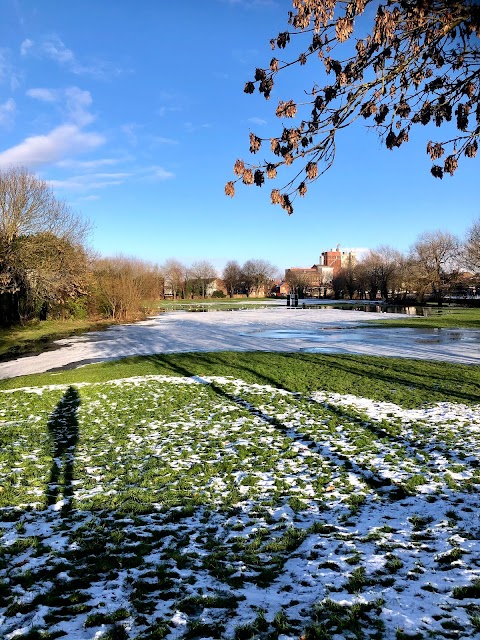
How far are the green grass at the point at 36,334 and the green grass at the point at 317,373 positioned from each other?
7.69 metres

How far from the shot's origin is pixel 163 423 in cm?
894

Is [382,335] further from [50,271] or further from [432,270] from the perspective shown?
[432,270]

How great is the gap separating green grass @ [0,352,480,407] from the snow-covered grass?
5.98 ft

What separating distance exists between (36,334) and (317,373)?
75.1 feet

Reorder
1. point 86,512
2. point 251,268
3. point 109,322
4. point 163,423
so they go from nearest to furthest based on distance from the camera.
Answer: point 86,512 < point 163,423 < point 109,322 < point 251,268

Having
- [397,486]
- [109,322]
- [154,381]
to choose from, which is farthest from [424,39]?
[109,322]

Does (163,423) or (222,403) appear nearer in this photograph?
(163,423)

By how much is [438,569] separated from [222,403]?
6963 millimetres

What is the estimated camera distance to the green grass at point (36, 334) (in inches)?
898

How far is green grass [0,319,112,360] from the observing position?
2282cm

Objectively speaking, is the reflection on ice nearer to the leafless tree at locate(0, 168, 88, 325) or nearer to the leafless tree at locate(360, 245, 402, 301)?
the leafless tree at locate(0, 168, 88, 325)

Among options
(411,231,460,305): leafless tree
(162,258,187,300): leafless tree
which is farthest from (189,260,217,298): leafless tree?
(411,231,460,305): leafless tree

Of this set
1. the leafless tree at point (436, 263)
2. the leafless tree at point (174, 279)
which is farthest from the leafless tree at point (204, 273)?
the leafless tree at point (436, 263)

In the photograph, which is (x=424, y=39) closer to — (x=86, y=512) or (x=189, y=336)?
(x=86, y=512)
